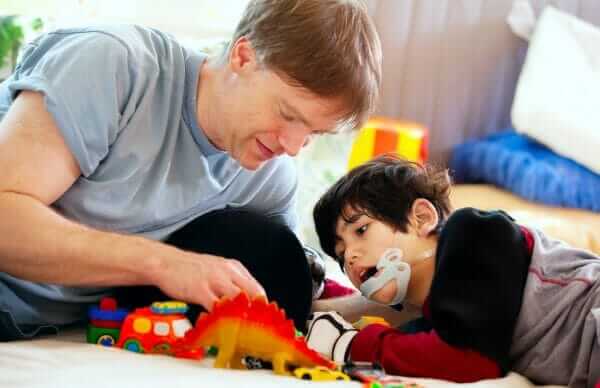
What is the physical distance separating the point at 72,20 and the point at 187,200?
1157mm

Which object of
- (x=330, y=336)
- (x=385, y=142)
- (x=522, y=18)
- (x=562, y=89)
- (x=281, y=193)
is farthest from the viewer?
(x=522, y=18)

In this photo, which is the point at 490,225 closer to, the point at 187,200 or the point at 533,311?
the point at 533,311

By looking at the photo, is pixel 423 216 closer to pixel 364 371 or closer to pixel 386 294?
pixel 386 294

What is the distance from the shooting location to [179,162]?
139 centimetres

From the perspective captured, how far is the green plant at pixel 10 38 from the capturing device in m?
2.01

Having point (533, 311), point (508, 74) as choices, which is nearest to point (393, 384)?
point (533, 311)

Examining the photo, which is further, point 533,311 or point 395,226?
point 395,226

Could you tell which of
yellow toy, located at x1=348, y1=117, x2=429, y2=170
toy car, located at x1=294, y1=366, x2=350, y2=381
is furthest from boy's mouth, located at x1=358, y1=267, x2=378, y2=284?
yellow toy, located at x1=348, y1=117, x2=429, y2=170

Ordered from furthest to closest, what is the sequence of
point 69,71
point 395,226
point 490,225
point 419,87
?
point 419,87 < point 395,226 < point 490,225 < point 69,71

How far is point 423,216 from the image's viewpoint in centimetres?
151

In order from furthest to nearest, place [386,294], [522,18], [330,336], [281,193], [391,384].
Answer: [522,18], [281,193], [386,294], [330,336], [391,384]

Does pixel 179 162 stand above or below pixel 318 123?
below

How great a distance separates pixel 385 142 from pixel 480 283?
3.95ft

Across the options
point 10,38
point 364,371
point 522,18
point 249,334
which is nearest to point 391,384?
point 364,371
